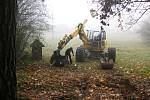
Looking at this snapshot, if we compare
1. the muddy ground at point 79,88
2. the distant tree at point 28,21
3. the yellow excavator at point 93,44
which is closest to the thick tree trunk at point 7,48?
the muddy ground at point 79,88

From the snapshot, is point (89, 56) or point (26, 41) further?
point (89, 56)

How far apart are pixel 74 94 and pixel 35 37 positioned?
13.2 meters

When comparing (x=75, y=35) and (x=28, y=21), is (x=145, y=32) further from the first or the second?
(x=28, y=21)

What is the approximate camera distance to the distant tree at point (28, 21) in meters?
20.2

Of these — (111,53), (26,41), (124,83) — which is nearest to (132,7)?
(124,83)

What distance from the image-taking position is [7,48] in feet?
12.9

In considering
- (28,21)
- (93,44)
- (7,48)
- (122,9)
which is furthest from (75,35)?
(7,48)

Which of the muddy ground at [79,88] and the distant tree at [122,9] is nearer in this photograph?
the muddy ground at [79,88]

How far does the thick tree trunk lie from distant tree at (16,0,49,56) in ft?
50.5

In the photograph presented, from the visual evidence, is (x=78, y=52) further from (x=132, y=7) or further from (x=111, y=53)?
(x=132, y=7)

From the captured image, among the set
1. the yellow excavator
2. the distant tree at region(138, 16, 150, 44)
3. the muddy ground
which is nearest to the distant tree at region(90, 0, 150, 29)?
the muddy ground

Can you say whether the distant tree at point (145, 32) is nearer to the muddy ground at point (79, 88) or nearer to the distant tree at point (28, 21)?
the distant tree at point (28, 21)

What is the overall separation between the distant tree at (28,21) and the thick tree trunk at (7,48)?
50.5ft

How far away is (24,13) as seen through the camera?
21.4 m
